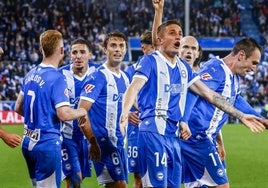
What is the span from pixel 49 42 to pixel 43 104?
684 mm

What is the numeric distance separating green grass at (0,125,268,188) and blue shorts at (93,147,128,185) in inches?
153

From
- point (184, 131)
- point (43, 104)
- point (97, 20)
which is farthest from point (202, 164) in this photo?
point (97, 20)

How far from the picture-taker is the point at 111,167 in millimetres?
9500

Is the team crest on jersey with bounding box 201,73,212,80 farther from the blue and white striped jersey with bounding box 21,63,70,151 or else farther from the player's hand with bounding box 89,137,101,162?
the blue and white striped jersey with bounding box 21,63,70,151

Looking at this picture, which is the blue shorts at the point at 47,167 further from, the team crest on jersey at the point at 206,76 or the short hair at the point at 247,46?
the short hair at the point at 247,46

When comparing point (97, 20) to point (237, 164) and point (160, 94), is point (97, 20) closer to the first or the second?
point (237, 164)

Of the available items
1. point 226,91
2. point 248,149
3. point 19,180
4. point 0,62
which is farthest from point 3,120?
point 226,91

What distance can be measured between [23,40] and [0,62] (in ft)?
14.0

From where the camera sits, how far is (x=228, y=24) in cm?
4306

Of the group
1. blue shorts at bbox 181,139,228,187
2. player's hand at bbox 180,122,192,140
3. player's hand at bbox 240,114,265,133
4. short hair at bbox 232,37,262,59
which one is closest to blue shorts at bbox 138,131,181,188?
player's hand at bbox 180,122,192,140

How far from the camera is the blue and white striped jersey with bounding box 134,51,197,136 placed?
7.94 m

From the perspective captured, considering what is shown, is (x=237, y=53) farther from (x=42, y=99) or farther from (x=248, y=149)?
(x=248, y=149)

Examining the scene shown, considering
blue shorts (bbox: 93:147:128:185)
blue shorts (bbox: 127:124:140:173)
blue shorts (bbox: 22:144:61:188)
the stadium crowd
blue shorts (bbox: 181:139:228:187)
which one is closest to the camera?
blue shorts (bbox: 22:144:61:188)

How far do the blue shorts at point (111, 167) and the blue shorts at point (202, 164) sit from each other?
33.5 inches
